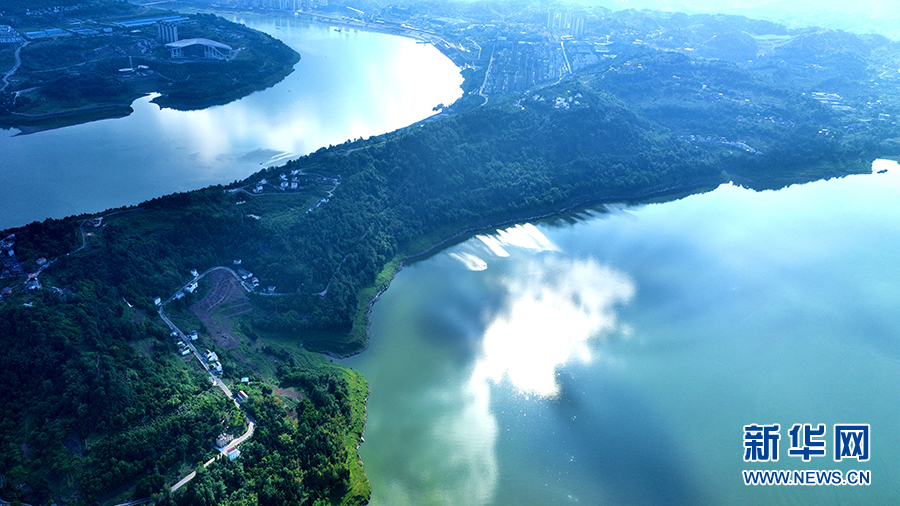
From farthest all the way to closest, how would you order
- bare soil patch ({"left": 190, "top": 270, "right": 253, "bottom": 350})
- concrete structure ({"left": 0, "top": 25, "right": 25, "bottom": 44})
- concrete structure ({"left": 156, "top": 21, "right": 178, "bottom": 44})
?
concrete structure ({"left": 156, "top": 21, "right": 178, "bottom": 44}) < concrete structure ({"left": 0, "top": 25, "right": 25, "bottom": 44}) < bare soil patch ({"left": 190, "top": 270, "right": 253, "bottom": 350})

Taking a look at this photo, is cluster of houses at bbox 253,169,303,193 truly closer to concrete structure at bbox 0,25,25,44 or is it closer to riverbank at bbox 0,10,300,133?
riverbank at bbox 0,10,300,133

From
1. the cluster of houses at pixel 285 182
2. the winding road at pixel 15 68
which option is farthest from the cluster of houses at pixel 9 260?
the winding road at pixel 15 68

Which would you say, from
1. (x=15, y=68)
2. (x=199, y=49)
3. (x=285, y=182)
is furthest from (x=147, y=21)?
(x=285, y=182)

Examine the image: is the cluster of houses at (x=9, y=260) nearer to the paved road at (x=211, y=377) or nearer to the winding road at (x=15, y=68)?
the paved road at (x=211, y=377)

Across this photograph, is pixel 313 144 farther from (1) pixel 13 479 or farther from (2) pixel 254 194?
(1) pixel 13 479

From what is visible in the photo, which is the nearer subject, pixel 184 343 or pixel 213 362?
pixel 213 362

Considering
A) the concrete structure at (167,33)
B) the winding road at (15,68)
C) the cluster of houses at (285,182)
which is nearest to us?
the cluster of houses at (285,182)

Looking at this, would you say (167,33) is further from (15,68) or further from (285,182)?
(285,182)

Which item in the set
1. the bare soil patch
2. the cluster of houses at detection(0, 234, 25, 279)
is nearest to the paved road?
the bare soil patch

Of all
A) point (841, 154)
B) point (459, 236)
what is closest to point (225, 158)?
point (459, 236)
